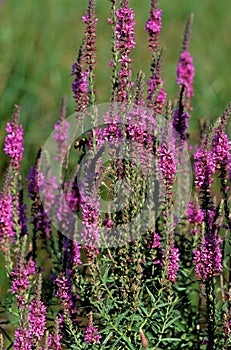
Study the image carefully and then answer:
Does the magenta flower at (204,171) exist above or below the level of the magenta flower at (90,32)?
below

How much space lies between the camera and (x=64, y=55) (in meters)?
6.68

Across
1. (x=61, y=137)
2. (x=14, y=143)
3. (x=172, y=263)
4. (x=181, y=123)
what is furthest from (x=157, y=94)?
(x=172, y=263)

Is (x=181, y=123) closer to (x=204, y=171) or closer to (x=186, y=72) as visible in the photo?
(x=186, y=72)

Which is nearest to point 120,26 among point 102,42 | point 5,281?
point 5,281

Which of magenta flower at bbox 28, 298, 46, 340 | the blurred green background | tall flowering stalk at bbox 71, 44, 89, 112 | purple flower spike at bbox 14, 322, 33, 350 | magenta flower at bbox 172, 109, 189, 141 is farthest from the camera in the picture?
the blurred green background

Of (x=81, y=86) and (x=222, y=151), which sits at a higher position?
(x=81, y=86)

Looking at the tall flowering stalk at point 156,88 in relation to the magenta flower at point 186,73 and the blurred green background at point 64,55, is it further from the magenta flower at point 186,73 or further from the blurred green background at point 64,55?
the blurred green background at point 64,55

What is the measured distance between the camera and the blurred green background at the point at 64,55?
200 inches

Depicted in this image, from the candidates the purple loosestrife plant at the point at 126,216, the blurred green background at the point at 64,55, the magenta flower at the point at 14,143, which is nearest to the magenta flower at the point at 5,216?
the purple loosestrife plant at the point at 126,216

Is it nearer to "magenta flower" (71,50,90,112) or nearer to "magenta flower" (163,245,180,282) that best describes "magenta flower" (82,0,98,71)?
"magenta flower" (71,50,90,112)

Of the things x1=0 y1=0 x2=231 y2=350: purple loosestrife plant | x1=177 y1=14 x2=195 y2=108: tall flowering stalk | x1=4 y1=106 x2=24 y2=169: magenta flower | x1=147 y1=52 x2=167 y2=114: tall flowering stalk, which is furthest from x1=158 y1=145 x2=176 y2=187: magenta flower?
x1=177 y1=14 x2=195 y2=108: tall flowering stalk

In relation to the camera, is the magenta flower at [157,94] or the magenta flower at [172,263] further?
the magenta flower at [157,94]

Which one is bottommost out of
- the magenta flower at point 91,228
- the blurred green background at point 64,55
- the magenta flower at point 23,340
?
the magenta flower at point 23,340

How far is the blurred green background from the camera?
507cm
